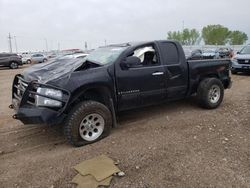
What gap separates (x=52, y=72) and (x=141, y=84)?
1744 millimetres

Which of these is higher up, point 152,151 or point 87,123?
point 87,123

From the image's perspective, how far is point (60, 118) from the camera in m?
4.61

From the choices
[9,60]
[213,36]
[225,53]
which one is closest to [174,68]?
[9,60]

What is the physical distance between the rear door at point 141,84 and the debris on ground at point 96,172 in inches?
59.4

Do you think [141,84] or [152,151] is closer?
[152,151]

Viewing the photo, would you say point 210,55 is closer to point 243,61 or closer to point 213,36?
point 243,61

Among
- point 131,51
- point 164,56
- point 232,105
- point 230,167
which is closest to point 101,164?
point 230,167

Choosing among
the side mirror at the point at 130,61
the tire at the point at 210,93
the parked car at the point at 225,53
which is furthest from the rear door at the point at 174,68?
the parked car at the point at 225,53

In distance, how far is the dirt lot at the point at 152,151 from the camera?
368cm

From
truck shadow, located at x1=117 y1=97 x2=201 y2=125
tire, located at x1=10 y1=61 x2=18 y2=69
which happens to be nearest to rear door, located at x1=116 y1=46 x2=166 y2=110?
truck shadow, located at x1=117 y1=97 x2=201 y2=125

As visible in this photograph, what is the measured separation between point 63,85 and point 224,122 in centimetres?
344

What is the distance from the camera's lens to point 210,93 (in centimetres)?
682

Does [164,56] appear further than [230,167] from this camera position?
Yes

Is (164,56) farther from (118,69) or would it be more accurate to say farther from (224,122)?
(224,122)
